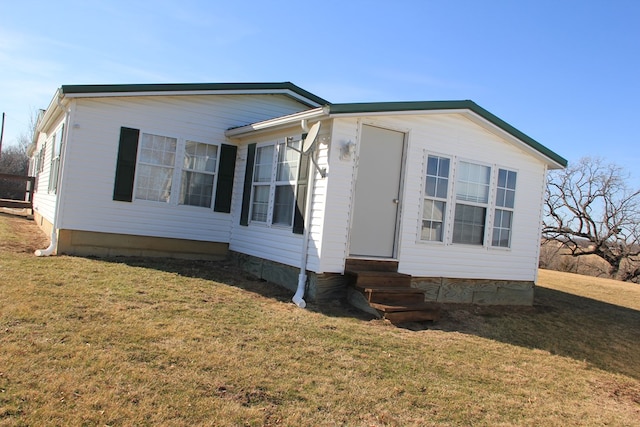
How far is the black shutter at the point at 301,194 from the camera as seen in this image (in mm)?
7859

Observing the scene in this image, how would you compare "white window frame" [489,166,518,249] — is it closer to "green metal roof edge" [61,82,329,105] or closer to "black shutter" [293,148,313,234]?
"black shutter" [293,148,313,234]

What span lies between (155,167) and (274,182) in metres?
2.54

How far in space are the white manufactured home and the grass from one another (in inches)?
40.4

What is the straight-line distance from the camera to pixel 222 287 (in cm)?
766

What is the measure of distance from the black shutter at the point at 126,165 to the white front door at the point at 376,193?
4470 millimetres

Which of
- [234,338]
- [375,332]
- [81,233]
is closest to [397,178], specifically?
[375,332]

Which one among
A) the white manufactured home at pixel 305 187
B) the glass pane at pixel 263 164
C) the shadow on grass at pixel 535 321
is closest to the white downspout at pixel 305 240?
the white manufactured home at pixel 305 187

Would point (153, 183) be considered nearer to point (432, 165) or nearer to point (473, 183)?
point (432, 165)

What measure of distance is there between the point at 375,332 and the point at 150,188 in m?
5.72

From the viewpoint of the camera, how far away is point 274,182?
8.91m

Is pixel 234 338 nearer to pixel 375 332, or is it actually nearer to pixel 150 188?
pixel 375 332

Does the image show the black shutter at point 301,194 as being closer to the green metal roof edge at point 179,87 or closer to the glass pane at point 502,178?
the green metal roof edge at point 179,87

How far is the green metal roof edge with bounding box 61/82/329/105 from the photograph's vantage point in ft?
29.1

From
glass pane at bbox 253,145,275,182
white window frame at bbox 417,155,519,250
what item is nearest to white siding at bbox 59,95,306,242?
glass pane at bbox 253,145,275,182
